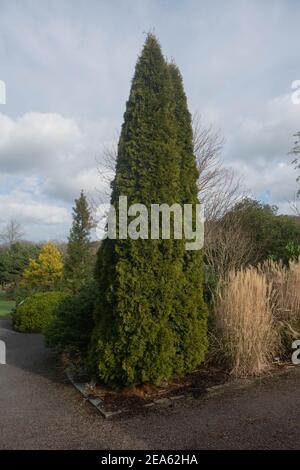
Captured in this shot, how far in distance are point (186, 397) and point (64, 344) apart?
195 cm

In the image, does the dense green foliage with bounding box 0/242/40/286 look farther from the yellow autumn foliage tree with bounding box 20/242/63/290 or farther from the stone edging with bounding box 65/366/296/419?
the stone edging with bounding box 65/366/296/419

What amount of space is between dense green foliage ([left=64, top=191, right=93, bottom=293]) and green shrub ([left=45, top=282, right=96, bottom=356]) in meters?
6.28

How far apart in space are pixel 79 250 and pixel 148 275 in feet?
28.5

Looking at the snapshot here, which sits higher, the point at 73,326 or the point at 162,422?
the point at 73,326

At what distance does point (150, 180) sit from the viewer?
3.72 metres

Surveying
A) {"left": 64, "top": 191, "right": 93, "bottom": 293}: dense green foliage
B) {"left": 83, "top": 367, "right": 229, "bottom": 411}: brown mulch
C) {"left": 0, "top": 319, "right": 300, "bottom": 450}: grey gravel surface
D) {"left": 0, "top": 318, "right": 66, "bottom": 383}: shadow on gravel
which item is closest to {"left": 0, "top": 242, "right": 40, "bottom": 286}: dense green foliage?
{"left": 64, "top": 191, "right": 93, "bottom": 293}: dense green foliage

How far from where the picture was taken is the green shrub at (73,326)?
4504 millimetres

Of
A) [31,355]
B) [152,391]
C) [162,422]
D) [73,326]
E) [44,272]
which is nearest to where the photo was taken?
[162,422]

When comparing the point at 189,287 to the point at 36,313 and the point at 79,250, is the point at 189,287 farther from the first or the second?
the point at 79,250

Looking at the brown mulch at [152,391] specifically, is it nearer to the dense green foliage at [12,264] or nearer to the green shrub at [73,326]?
the green shrub at [73,326]

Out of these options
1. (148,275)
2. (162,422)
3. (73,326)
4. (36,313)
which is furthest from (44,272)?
(162,422)

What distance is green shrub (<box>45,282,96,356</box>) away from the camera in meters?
4.50

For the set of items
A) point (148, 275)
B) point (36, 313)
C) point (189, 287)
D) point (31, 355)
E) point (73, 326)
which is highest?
point (148, 275)

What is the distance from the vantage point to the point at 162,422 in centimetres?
299
